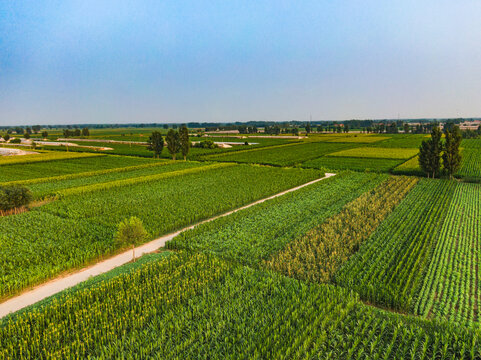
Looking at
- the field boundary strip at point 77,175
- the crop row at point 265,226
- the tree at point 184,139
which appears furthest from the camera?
the tree at point 184,139

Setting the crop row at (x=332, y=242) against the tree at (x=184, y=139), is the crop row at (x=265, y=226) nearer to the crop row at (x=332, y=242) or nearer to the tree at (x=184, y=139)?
the crop row at (x=332, y=242)

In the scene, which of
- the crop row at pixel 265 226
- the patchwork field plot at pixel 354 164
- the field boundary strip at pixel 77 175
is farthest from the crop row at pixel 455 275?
the field boundary strip at pixel 77 175

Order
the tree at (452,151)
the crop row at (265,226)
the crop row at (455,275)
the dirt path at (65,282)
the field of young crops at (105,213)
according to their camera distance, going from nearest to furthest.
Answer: the crop row at (455,275) → the dirt path at (65,282) → the field of young crops at (105,213) → the crop row at (265,226) → the tree at (452,151)

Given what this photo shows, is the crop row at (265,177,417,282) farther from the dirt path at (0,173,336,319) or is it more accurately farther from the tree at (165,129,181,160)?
the tree at (165,129,181,160)

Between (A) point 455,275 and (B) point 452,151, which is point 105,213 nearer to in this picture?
(A) point 455,275

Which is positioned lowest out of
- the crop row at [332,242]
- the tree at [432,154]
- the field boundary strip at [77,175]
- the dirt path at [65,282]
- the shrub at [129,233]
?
the dirt path at [65,282]

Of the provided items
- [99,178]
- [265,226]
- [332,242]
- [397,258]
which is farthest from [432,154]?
[99,178]

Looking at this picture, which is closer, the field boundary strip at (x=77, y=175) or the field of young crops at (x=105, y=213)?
the field of young crops at (x=105, y=213)
